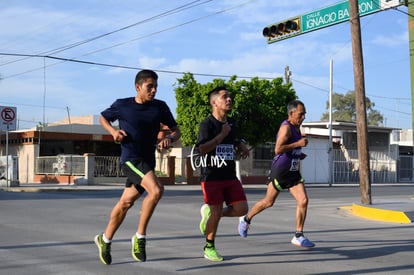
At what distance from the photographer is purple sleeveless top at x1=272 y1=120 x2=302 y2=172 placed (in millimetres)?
7094

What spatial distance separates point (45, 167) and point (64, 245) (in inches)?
1072

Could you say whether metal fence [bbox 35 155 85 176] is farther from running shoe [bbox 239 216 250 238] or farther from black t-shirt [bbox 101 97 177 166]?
black t-shirt [bbox 101 97 177 166]

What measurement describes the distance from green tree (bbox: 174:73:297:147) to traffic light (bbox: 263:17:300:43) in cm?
1139

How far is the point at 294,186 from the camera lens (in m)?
7.11

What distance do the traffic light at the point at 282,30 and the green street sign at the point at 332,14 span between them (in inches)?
11.8

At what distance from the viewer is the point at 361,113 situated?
1353 centimetres

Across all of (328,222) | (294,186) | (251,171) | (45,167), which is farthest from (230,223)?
(251,171)

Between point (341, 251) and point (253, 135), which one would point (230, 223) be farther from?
point (253, 135)

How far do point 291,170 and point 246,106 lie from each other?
2234 centimetres

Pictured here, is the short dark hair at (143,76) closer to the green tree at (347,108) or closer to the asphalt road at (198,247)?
the asphalt road at (198,247)

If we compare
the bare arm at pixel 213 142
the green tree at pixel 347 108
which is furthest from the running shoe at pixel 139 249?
the green tree at pixel 347 108

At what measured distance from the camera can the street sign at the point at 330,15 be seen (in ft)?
47.1

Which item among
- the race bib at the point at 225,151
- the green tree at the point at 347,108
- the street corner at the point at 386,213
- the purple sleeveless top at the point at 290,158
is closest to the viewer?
the race bib at the point at 225,151

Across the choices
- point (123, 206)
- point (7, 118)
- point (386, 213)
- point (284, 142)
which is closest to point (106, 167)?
point (7, 118)
